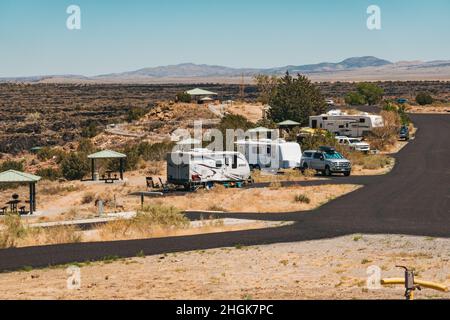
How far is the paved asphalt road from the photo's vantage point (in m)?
21.5

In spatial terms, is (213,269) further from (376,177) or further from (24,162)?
(24,162)

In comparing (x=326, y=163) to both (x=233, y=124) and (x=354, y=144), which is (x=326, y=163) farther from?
(x=233, y=124)

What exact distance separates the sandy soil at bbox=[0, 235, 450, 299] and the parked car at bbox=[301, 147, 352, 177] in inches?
839

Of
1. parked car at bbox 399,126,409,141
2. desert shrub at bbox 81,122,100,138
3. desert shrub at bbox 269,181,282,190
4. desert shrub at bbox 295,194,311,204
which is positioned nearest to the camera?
desert shrub at bbox 295,194,311,204

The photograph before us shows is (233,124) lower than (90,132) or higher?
higher

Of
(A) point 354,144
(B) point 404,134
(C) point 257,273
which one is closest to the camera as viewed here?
(C) point 257,273

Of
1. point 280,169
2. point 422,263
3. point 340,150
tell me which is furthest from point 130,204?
point 340,150

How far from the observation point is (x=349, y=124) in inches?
2500

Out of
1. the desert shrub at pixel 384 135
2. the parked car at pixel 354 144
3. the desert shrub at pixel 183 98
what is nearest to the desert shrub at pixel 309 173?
the parked car at pixel 354 144

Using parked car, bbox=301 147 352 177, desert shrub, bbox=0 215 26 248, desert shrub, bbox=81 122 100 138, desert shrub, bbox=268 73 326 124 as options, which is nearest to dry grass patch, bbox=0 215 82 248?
desert shrub, bbox=0 215 26 248

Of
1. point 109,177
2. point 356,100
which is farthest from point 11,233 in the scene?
point 356,100

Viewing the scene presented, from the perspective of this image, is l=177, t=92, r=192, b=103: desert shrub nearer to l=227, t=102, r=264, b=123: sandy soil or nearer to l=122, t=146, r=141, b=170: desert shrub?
l=227, t=102, r=264, b=123: sandy soil

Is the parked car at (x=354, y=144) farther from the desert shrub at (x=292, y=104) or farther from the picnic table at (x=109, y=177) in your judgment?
the picnic table at (x=109, y=177)

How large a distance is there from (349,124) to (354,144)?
684 centimetres
